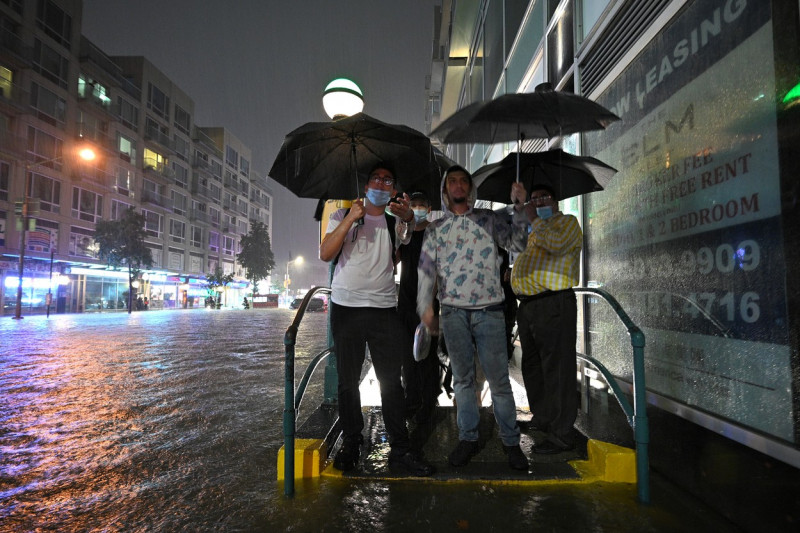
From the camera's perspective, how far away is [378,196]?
3.29 m

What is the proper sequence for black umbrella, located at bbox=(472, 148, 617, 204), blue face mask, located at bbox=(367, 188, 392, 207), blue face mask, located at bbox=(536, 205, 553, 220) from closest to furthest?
blue face mask, located at bbox=(367, 188, 392, 207) < blue face mask, located at bbox=(536, 205, 553, 220) < black umbrella, located at bbox=(472, 148, 617, 204)

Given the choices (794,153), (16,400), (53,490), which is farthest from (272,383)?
(794,153)

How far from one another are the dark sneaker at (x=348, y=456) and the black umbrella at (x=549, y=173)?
7.71 feet

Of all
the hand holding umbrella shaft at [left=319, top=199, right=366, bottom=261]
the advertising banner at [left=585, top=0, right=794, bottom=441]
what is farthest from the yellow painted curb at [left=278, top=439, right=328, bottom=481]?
the advertising banner at [left=585, top=0, right=794, bottom=441]

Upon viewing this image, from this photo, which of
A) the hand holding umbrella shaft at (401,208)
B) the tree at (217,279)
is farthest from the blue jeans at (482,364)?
the tree at (217,279)

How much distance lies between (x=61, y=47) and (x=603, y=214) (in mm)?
39970

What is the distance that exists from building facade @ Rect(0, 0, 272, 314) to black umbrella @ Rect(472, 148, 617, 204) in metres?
26.5

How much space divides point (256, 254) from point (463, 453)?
61.8m

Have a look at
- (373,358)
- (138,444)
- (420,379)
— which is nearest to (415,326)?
(420,379)

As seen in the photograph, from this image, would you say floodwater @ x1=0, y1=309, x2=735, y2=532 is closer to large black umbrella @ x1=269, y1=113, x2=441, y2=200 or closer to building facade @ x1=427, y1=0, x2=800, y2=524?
building facade @ x1=427, y1=0, x2=800, y2=524

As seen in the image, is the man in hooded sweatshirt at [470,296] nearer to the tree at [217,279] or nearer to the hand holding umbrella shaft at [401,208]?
the hand holding umbrella shaft at [401,208]

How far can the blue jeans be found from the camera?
3148mm

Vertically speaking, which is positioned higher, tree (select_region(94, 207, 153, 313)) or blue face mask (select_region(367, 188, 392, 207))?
tree (select_region(94, 207, 153, 313))

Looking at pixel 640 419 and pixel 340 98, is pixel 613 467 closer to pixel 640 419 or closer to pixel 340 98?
pixel 640 419
